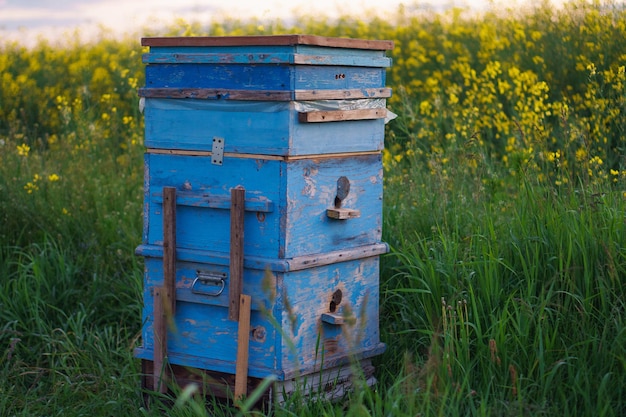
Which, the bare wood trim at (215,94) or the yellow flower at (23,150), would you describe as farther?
the yellow flower at (23,150)

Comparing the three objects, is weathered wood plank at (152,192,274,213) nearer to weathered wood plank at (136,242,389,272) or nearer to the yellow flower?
weathered wood plank at (136,242,389,272)

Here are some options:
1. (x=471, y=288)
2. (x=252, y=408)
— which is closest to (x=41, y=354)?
(x=252, y=408)

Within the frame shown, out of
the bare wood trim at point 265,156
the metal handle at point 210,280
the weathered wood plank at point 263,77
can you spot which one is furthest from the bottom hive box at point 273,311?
the weathered wood plank at point 263,77

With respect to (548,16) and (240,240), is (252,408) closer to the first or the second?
(240,240)

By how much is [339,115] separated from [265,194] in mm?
475

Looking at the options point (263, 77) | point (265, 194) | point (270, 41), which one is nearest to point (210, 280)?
point (265, 194)

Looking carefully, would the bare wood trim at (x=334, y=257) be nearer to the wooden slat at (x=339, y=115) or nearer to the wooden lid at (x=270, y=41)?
the wooden slat at (x=339, y=115)

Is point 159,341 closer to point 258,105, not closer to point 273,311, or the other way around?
point 273,311

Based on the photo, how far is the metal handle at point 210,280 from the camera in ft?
11.3

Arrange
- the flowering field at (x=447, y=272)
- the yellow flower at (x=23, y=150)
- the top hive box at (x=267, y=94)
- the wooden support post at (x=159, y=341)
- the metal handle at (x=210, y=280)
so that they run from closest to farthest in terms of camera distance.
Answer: the flowering field at (x=447, y=272) → the top hive box at (x=267, y=94) → the metal handle at (x=210, y=280) → the wooden support post at (x=159, y=341) → the yellow flower at (x=23, y=150)

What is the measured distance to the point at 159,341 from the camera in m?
3.58

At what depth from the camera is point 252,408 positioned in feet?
11.2

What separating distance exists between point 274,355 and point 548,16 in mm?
6097

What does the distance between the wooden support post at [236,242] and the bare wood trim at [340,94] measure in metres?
0.46
